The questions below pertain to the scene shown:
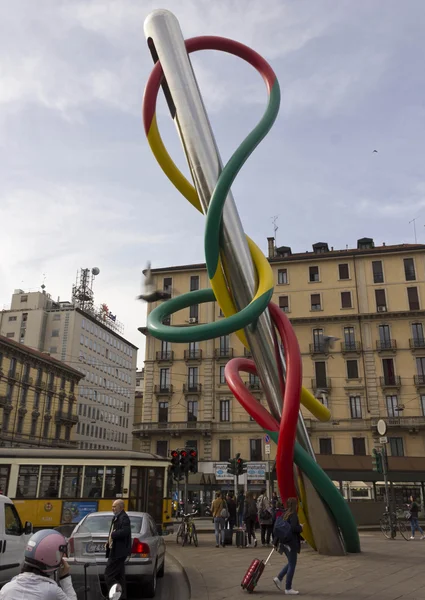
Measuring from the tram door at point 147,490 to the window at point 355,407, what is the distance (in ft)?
91.7

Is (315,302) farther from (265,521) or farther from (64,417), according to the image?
(64,417)

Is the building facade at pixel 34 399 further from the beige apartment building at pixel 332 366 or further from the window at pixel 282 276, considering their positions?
the window at pixel 282 276

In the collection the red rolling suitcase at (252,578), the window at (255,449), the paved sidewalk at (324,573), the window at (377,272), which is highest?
the window at (377,272)

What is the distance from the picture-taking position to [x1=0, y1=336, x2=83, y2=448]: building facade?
54125mm

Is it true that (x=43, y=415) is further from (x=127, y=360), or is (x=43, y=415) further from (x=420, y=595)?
(x=420, y=595)

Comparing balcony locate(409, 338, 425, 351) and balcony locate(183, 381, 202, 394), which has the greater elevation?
balcony locate(409, 338, 425, 351)

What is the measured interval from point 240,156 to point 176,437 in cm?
3688

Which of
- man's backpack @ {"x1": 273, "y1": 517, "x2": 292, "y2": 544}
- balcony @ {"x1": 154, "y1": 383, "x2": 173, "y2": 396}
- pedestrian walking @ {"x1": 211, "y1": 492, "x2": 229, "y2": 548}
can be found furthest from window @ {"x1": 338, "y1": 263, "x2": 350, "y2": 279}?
man's backpack @ {"x1": 273, "y1": 517, "x2": 292, "y2": 544}

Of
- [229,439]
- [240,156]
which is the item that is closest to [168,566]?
[240,156]

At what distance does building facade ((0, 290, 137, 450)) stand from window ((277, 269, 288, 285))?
37039 mm

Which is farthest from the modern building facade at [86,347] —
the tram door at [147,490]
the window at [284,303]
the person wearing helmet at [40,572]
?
the person wearing helmet at [40,572]

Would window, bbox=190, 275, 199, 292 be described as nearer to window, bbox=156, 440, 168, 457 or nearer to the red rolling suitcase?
window, bbox=156, 440, 168, 457

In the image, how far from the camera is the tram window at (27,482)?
17.5 m

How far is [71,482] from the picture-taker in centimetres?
1784
